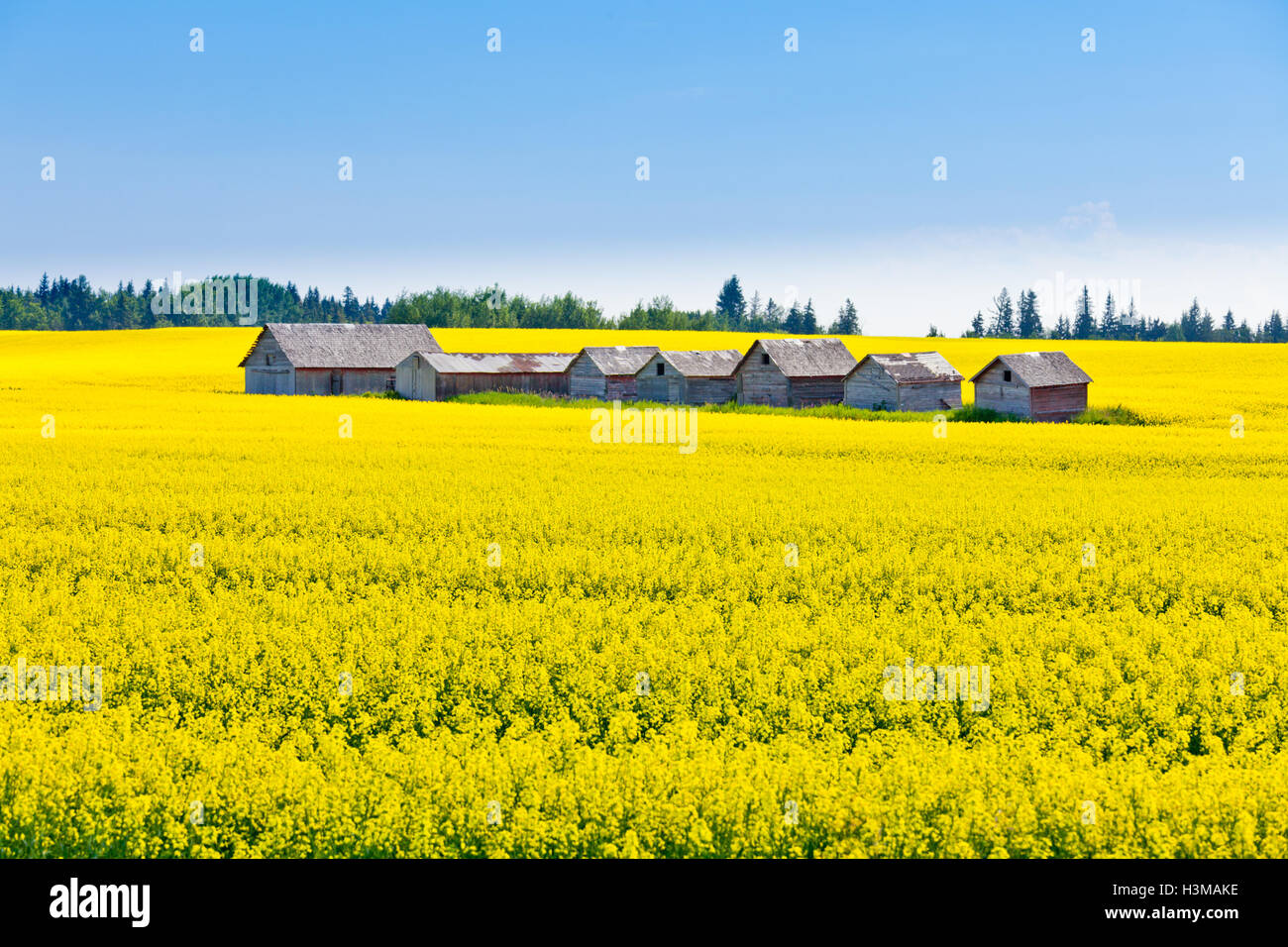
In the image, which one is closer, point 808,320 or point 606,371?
point 606,371

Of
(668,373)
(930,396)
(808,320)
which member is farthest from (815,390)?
(808,320)

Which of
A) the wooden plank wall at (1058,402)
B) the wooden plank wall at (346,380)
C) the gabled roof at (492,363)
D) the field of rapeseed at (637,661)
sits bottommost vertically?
the field of rapeseed at (637,661)

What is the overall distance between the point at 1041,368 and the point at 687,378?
817 inches

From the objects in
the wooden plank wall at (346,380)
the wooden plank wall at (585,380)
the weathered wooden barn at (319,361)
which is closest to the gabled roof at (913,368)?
the wooden plank wall at (585,380)

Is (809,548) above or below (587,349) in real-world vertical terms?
below

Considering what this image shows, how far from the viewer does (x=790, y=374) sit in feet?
226

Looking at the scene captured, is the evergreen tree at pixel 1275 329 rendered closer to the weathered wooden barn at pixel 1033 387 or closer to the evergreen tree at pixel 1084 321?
the evergreen tree at pixel 1084 321

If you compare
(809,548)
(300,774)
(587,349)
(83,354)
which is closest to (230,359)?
(83,354)

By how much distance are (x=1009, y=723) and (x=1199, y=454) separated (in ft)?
95.6

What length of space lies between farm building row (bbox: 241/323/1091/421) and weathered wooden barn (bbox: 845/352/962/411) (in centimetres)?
6

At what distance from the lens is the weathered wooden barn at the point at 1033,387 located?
193 ft

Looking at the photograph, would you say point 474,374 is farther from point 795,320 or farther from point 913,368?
point 795,320
